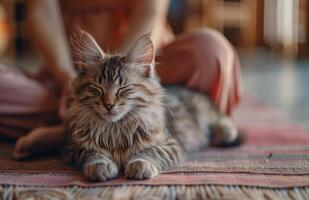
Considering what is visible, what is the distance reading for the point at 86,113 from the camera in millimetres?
1112

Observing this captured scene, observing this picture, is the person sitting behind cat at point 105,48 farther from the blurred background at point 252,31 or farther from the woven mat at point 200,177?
the blurred background at point 252,31

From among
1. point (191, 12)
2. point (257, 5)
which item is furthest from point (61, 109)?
point (257, 5)

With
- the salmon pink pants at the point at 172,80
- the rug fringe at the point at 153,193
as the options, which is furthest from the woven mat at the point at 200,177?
the salmon pink pants at the point at 172,80

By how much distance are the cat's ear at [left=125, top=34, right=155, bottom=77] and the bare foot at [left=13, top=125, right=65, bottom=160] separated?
35cm

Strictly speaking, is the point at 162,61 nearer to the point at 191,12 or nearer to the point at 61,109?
the point at 61,109

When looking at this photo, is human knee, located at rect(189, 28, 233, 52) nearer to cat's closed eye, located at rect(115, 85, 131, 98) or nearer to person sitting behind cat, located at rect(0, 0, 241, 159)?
person sitting behind cat, located at rect(0, 0, 241, 159)

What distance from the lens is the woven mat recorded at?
0.97 m

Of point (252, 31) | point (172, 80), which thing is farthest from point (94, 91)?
point (252, 31)

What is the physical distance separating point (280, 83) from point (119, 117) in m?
2.29

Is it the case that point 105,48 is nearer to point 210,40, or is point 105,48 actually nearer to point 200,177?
point 210,40

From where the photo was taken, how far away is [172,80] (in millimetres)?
1528

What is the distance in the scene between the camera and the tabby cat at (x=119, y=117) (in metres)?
1.05

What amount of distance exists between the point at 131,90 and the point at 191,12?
4.76m

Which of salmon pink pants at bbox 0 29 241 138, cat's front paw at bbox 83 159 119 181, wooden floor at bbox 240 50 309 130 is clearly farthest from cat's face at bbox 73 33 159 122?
wooden floor at bbox 240 50 309 130
